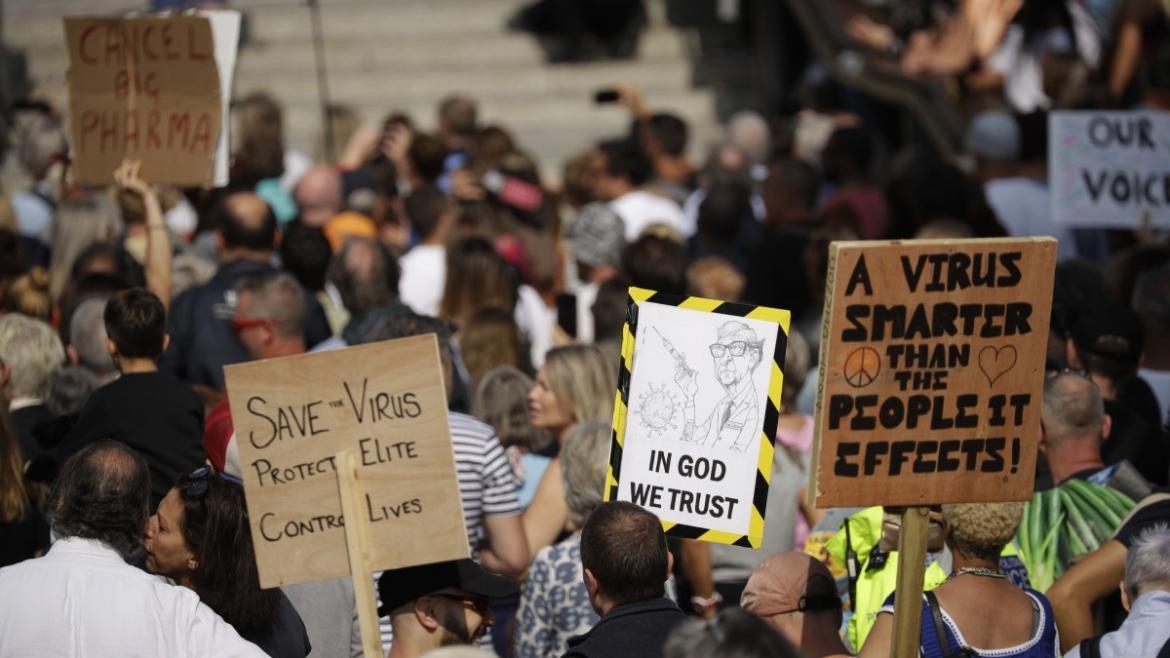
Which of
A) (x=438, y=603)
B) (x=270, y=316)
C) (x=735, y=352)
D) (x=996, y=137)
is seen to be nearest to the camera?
(x=438, y=603)

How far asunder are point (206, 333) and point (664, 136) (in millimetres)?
4645

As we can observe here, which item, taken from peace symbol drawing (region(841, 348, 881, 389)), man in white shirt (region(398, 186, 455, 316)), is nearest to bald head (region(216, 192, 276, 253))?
man in white shirt (region(398, 186, 455, 316))

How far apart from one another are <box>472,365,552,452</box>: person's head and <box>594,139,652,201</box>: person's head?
424 cm

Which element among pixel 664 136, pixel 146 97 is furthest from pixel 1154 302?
pixel 664 136

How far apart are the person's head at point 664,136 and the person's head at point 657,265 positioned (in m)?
3.22

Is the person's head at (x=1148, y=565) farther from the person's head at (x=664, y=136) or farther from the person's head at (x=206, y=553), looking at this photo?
the person's head at (x=664, y=136)

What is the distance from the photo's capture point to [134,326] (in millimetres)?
6012

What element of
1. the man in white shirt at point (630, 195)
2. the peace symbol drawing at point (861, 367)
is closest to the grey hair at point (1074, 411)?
the peace symbol drawing at point (861, 367)

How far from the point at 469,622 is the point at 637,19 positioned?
Result: 1299 cm

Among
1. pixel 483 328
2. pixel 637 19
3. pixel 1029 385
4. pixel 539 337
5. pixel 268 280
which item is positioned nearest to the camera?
pixel 1029 385

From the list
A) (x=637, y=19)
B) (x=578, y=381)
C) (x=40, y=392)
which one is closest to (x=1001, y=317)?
(x=578, y=381)

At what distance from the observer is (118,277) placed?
26.0ft

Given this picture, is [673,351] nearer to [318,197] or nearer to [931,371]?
[931,371]

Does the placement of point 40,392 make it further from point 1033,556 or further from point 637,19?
point 637,19
